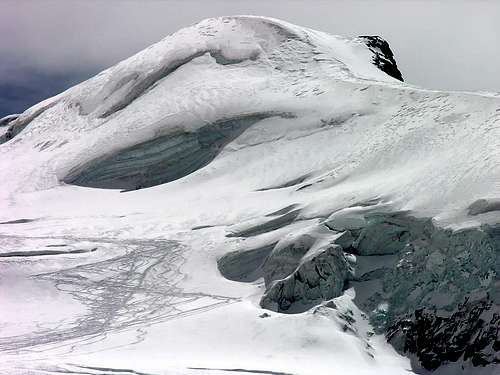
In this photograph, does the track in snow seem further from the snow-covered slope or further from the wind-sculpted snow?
the wind-sculpted snow

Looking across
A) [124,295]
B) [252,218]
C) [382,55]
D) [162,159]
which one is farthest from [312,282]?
[382,55]

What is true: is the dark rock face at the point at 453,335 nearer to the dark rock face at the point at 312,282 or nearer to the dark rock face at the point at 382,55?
the dark rock face at the point at 312,282

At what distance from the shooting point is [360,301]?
33.2 meters

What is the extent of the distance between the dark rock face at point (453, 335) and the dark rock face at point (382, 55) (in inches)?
1415

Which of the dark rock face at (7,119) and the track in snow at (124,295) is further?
the dark rock face at (7,119)

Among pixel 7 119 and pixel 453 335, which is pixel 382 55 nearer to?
pixel 7 119

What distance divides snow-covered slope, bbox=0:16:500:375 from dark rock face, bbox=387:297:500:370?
0.23 ft

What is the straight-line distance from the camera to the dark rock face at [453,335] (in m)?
29.3

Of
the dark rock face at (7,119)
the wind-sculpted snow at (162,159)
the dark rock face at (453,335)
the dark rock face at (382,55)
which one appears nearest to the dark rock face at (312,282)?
the dark rock face at (453,335)

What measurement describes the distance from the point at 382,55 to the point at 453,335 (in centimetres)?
4075

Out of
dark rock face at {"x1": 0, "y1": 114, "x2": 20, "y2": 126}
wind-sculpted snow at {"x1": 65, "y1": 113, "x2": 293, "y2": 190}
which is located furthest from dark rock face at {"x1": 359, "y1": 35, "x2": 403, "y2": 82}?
dark rock face at {"x1": 0, "y1": 114, "x2": 20, "y2": 126}

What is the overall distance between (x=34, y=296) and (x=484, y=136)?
63.0ft

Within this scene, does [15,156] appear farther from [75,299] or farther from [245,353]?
[245,353]

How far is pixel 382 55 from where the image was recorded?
68.2m
